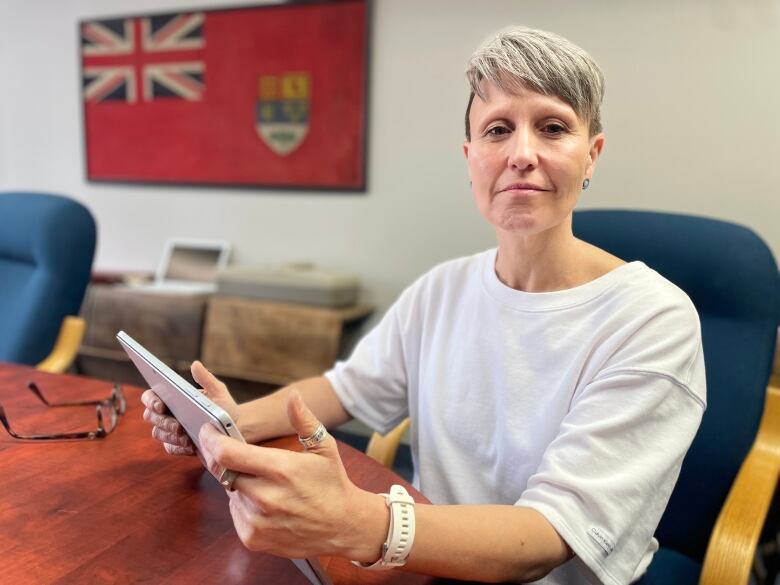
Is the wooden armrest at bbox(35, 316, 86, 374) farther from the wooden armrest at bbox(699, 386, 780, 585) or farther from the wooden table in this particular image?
the wooden armrest at bbox(699, 386, 780, 585)

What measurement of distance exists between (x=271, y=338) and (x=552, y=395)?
5.17 ft

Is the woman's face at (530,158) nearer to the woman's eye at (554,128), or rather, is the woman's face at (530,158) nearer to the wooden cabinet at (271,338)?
the woman's eye at (554,128)

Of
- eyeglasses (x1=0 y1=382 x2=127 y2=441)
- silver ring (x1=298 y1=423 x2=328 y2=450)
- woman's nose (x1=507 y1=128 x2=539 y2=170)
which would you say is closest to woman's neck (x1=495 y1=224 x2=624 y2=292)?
woman's nose (x1=507 y1=128 x2=539 y2=170)

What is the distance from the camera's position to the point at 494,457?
37.5 inches

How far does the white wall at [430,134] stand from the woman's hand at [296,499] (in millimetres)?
1735

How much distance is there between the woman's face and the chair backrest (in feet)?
4.87

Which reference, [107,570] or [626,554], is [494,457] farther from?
[107,570]

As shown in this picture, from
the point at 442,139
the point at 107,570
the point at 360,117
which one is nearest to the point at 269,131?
the point at 360,117

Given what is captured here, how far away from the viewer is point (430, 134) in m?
2.33

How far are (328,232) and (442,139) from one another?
64 centimetres

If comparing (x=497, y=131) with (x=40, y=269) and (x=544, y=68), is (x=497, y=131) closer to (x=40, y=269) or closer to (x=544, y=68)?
(x=544, y=68)

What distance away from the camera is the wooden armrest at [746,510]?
0.91 metres

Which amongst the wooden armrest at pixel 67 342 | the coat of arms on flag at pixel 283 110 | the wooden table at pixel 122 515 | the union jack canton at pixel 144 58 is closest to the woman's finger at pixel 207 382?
the wooden table at pixel 122 515

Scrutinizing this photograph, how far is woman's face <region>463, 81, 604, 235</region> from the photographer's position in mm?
856
